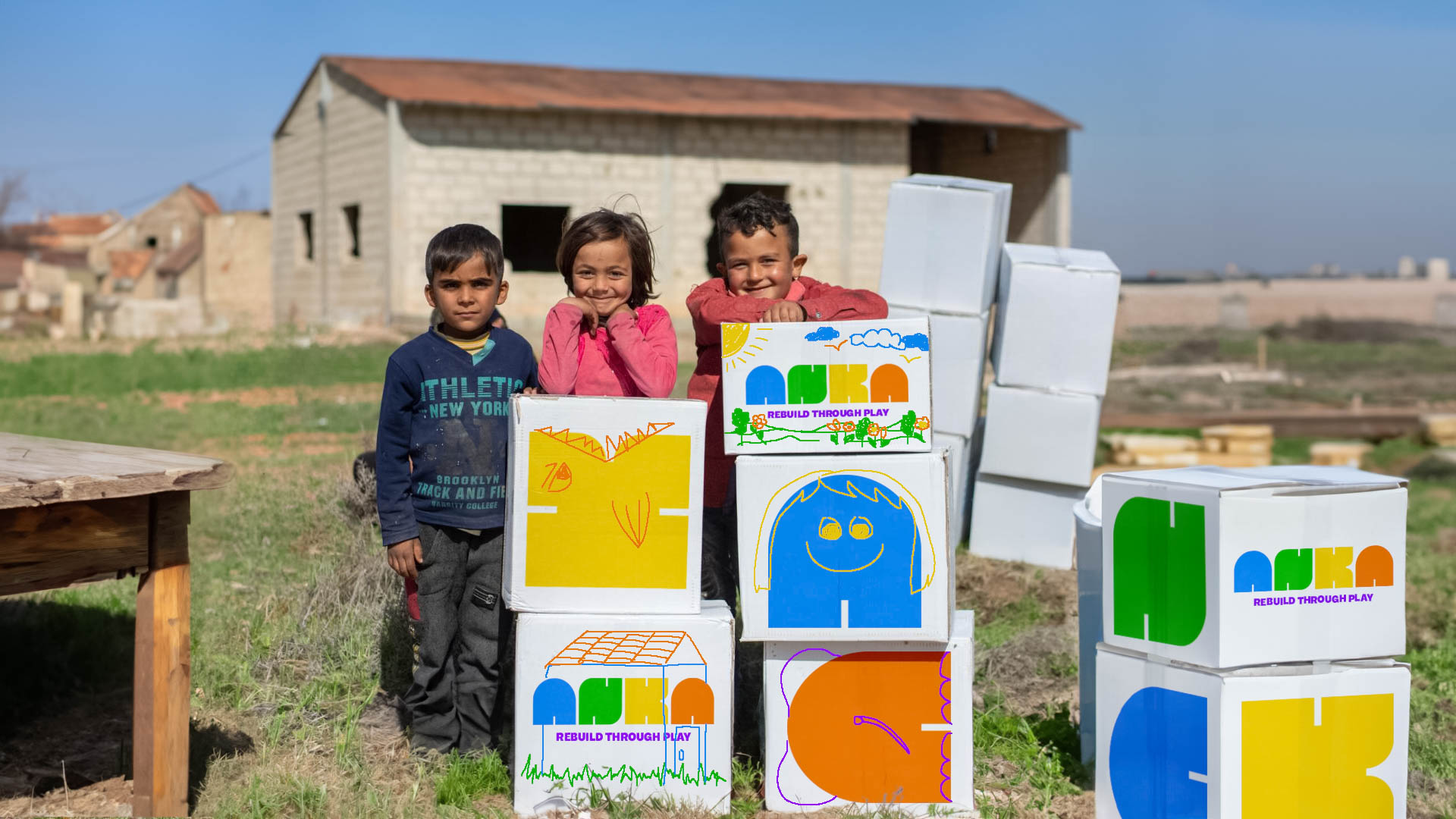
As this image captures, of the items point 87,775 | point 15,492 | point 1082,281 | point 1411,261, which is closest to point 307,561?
point 87,775

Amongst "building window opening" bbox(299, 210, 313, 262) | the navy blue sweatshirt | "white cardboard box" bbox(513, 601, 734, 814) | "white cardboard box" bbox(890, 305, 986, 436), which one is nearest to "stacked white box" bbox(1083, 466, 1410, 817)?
"white cardboard box" bbox(513, 601, 734, 814)

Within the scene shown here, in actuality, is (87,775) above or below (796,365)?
below

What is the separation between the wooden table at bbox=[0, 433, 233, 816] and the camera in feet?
8.59

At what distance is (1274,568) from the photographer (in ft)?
9.00

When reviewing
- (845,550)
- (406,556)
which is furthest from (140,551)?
(845,550)

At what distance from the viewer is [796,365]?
9.85 feet

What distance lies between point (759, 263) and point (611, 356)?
19.1 inches

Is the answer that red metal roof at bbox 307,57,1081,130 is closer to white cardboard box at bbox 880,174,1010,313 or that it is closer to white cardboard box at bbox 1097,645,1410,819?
white cardboard box at bbox 880,174,1010,313

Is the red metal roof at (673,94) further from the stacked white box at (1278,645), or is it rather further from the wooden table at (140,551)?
the stacked white box at (1278,645)

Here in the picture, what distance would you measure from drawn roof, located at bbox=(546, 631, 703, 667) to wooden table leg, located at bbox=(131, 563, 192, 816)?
2.85 ft

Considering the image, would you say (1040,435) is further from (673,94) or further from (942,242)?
(673,94)

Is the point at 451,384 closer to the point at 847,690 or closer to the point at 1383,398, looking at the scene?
the point at 847,690

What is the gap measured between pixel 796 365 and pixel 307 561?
10.3ft

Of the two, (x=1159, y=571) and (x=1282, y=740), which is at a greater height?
(x=1159, y=571)
